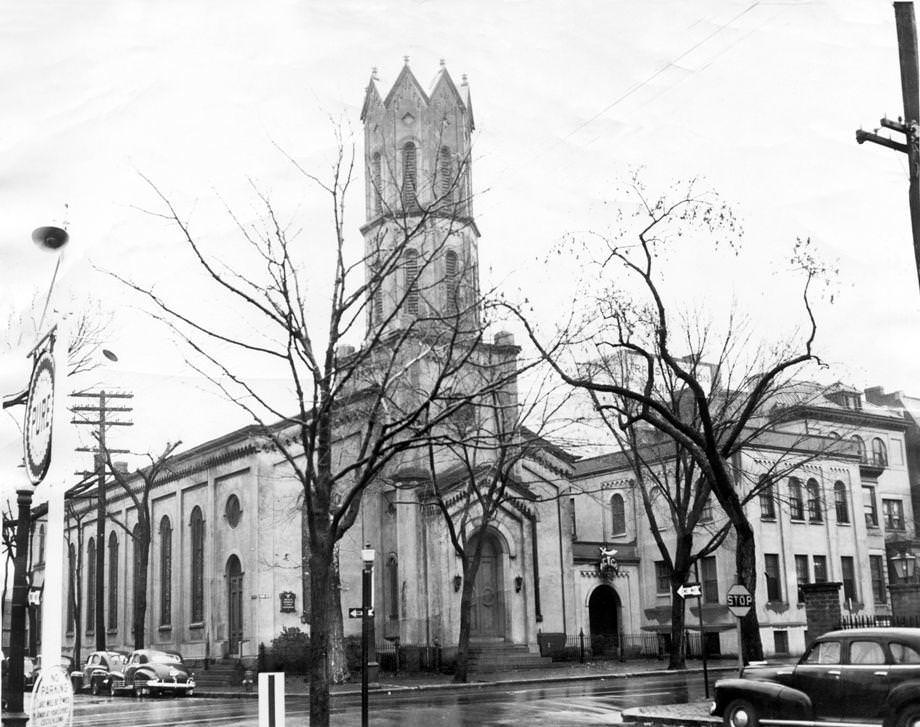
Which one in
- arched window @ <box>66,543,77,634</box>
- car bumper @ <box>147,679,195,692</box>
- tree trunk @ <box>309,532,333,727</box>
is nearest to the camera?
tree trunk @ <box>309,532,333,727</box>

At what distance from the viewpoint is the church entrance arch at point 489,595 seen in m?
46.8

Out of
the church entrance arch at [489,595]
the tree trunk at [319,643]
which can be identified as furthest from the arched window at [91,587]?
the tree trunk at [319,643]

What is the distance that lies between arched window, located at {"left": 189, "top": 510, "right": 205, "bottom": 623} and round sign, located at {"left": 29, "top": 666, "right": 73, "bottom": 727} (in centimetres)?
4496

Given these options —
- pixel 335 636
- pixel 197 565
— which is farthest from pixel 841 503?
pixel 197 565

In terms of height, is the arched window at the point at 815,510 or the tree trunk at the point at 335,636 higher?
the arched window at the point at 815,510

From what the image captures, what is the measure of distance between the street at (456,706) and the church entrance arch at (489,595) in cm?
974

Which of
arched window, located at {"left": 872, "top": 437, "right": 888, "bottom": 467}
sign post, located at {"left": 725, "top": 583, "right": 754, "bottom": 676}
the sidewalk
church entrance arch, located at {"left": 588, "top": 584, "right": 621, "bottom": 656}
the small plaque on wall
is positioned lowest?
the sidewalk

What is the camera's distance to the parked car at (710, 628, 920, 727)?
51.6ft

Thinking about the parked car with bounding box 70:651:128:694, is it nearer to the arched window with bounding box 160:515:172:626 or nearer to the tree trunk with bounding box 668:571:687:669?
the arched window with bounding box 160:515:172:626

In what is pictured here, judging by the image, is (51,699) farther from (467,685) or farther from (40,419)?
(467,685)

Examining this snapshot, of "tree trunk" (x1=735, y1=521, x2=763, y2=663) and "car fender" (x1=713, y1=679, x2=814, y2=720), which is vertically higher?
"tree trunk" (x1=735, y1=521, x2=763, y2=663)

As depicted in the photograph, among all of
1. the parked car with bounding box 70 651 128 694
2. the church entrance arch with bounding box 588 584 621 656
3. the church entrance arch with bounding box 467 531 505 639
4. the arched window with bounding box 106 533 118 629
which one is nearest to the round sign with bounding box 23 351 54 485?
the parked car with bounding box 70 651 128 694

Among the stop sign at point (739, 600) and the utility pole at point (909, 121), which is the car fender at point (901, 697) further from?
the stop sign at point (739, 600)

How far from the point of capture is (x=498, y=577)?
47656 millimetres
